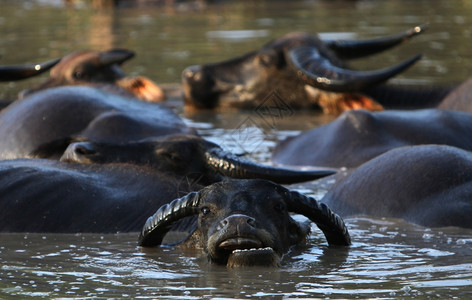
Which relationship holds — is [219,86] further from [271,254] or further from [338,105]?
[271,254]

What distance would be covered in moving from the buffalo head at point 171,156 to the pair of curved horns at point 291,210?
137 centimetres

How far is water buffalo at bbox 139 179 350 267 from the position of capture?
5.17 metres

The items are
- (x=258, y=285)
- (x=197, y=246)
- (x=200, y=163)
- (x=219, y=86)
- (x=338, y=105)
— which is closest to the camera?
(x=258, y=285)

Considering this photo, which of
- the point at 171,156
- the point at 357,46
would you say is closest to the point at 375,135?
the point at 171,156

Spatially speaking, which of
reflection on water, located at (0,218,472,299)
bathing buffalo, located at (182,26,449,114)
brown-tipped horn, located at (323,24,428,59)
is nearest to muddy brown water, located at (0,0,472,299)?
reflection on water, located at (0,218,472,299)

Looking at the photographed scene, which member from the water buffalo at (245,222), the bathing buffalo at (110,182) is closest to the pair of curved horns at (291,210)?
the water buffalo at (245,222)

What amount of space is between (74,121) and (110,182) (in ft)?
6.89

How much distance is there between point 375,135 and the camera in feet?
29.6

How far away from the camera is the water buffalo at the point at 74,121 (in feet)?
28.5

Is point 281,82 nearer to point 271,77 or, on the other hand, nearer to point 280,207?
point 271,77

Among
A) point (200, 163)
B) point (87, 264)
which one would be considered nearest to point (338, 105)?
Result: point (200, 163)

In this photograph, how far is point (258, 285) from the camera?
501 cm

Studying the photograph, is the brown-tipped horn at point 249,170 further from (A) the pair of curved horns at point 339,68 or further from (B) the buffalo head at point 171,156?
(A) the pair of curved horns at point 339,68

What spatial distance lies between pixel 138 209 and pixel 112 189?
0.23 meters
